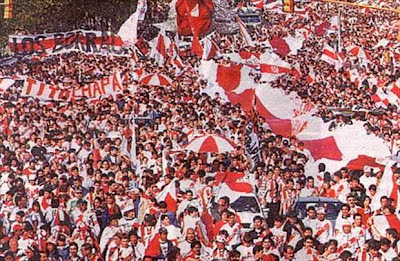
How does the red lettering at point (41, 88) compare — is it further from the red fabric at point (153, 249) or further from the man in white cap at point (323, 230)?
the man in white cap at point (323, 230)

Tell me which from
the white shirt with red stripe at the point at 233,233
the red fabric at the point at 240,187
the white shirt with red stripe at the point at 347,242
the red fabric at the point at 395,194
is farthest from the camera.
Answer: the red fabric at the point at 240,187

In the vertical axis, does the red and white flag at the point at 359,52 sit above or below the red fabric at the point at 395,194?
above

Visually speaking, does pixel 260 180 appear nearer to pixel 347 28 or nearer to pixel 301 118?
pixel 301 118

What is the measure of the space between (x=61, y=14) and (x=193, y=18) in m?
2.20

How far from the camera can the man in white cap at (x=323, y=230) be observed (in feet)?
31.8

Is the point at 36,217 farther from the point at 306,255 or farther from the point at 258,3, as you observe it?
the point at 258,3

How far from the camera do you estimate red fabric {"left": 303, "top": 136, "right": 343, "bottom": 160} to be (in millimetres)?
10625

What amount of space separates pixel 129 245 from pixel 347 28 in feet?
17.9

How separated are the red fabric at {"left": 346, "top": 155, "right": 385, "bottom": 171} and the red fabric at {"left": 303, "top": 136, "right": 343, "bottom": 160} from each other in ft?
0.72

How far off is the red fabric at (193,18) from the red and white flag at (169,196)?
125 inches

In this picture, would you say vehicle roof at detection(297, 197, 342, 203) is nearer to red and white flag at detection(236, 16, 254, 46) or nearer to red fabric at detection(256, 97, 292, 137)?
red fabric at detection(256, 97, 292, 137)

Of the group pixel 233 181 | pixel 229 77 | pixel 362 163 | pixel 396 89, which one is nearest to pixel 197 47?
pixel 229 77

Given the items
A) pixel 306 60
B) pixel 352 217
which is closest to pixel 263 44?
pixel 306 60

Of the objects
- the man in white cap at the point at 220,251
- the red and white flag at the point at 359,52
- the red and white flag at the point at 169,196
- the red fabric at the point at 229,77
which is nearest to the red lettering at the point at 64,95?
the red fabric at the point at 229,77
